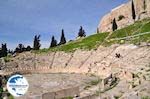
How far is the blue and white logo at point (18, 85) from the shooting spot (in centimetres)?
1398

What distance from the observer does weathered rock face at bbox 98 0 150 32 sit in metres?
103

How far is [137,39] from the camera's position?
71375 mm

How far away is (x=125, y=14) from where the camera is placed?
366 ft

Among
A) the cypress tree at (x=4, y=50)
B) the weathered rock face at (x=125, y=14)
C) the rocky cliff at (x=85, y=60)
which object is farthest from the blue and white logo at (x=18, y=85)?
the cypress tree at (x=4, y=50)

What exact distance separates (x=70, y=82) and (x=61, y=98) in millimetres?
18450

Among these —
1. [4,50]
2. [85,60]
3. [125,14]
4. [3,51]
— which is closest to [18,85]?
[85,60]

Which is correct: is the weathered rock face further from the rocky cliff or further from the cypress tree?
the cypress tree

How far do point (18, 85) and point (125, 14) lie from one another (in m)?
99.8

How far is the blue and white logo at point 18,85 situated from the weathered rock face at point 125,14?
88.6 m

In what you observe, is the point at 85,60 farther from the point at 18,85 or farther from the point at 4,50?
the point at 18,85

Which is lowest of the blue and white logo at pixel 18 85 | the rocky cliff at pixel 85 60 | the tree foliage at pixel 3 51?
the blue and white logo at pixel 18 85

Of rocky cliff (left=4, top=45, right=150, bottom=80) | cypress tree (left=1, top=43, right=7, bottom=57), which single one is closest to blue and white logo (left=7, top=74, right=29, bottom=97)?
rocky cliff (left=4, top=45, right=150, bottom=80)

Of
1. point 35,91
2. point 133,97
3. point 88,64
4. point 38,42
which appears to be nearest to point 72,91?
point 35,91

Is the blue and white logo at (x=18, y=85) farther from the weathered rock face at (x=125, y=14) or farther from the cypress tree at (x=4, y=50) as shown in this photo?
the cypress tree at (x=4, y=50)
